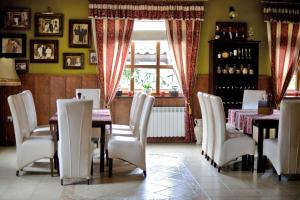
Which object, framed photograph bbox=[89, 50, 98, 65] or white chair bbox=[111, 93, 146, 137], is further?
framed photograph bbox=[89, 50, 98, 65]

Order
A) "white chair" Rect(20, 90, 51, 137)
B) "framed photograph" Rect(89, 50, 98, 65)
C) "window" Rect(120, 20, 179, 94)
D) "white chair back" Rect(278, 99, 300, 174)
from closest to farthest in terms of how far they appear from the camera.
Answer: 1. "white chair back" Rect(278, 99, 300, 174)
2. "white chair" Rect(20, 90, 51, 137)
3. "framed photograph" Rect(89, 50, 98, 65)
4. "window" Rect(120, 20, 179, 94)

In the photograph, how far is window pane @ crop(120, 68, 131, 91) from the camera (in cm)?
804

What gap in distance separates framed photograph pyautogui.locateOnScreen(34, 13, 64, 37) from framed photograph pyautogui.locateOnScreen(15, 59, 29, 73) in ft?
1.82

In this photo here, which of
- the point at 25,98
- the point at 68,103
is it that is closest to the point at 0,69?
the point at 25,98

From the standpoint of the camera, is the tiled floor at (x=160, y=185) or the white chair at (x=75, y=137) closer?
the tiled floor at (x=160, y=185)

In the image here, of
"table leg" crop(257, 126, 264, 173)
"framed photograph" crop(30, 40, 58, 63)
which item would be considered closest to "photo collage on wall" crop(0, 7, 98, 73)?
"framed photograph" crop(30, 40, 58, 63)

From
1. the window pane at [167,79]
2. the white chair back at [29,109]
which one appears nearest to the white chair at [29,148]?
the white chair back at [29,109]

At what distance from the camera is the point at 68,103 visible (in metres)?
4.66

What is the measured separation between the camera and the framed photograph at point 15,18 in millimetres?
7562

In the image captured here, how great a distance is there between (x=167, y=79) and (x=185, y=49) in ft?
2.32

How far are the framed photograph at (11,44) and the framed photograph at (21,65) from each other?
130 mm

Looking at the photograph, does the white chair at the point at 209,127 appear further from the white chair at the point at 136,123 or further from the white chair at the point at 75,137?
the white chair at the point at 75,137

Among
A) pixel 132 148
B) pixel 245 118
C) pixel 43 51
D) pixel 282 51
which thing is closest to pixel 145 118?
pixel 132 148

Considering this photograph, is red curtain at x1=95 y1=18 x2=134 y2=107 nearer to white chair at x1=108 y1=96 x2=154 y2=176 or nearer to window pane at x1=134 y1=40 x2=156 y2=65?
window pane at x1=134 y1=40 x2=156 y2=65
